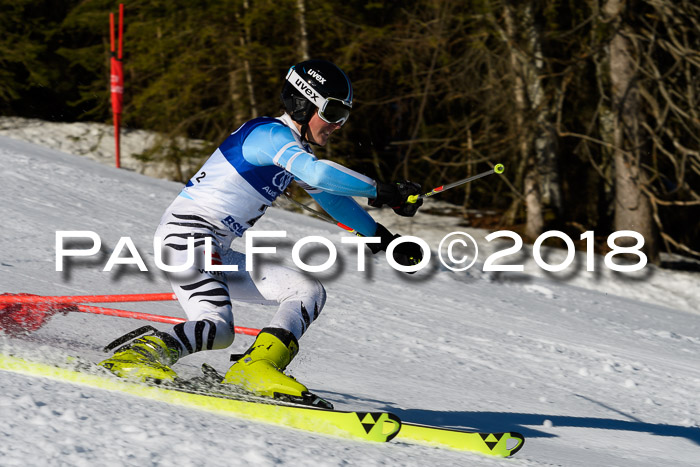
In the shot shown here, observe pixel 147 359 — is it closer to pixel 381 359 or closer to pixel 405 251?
pixel 405 251

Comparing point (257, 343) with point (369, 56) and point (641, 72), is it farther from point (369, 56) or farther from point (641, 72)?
point (369, 56)

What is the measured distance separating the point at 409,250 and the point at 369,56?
10314mm

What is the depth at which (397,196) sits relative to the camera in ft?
10.2

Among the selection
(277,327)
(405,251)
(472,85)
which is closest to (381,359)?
(405,251)

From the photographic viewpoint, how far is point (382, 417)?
2.81 meters

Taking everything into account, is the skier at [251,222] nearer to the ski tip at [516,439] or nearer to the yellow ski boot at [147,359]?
the yellow ski boot at [147,359]

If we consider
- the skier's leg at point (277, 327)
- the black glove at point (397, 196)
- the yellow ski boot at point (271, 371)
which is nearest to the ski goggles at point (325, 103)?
the black glove at point (397, 196)

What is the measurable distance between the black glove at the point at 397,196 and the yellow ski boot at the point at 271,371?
2.15ft

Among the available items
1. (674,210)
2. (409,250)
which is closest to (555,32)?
(674,210)

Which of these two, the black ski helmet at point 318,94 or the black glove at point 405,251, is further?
the black glove at point 405,251

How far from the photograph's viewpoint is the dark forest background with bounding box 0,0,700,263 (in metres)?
11.4

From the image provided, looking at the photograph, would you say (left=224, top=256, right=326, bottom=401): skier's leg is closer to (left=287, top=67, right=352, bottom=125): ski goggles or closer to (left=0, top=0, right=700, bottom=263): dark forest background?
(left=287, top=67, right=352, bottom=125): ski goggles

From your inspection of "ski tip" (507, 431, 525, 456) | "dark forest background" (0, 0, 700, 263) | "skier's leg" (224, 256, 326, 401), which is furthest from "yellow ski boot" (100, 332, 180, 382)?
"dark forest background" (0, 0, 700, 263)

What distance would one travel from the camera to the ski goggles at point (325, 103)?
321 cm
